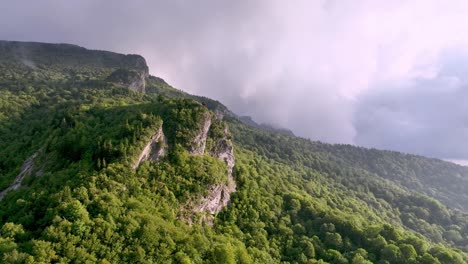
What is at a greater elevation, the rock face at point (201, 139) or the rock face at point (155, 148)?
the rock face at point (201, 139)

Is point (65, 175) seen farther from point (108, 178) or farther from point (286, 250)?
point (286, 250)

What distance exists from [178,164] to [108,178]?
26264 millimetres

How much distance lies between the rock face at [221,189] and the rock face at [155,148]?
65.8 feet

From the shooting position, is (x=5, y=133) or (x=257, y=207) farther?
(x=5, y=133)

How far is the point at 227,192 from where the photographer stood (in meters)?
130

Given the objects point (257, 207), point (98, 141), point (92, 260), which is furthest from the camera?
point (257, 207)

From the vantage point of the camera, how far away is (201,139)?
424ft

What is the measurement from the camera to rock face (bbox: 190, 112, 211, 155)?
125 metres

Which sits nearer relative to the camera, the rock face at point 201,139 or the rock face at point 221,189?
the rock face at point 221,189

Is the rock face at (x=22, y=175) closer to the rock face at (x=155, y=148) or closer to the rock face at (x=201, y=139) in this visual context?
the rock face at (x=155, y=148)

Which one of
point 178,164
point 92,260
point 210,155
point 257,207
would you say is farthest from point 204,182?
point 92,260

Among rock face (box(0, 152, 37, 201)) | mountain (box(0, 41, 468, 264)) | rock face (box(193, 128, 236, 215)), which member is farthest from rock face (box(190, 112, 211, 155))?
rock face (box(0, 152, 37, 201))

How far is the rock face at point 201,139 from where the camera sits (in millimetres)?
124562

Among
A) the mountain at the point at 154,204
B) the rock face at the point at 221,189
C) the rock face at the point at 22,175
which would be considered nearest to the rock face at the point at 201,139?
the mountain at the point at 154,204
